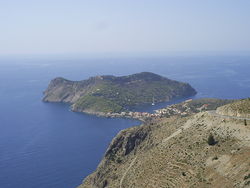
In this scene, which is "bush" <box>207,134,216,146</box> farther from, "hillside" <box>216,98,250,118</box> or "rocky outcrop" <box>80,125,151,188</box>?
"rocky outcrop" <box>80,125,151,188</box>

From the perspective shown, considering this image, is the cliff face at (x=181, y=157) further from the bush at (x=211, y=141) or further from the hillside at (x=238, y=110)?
the hillside at (x=238, y=110)

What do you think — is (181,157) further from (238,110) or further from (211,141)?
(238,110)

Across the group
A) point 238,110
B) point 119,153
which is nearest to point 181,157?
point 238,110

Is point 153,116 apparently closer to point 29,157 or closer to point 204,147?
point 29,157

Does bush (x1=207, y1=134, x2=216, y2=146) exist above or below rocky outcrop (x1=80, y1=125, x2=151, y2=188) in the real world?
above

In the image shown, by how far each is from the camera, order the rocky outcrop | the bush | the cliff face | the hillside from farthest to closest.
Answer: the rocky outcrop, the hillside, the bush, the cliff face

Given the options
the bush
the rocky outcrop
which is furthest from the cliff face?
the bush

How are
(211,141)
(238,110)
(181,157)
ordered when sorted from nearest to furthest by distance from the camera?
(211,141), (181,157), (238,110)

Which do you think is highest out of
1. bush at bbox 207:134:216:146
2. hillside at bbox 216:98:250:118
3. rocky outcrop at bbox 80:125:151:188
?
hillside at bbox 216:98:250:118

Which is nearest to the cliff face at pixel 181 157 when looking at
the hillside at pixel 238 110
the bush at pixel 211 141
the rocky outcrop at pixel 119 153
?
the rocky outcrop at pixel 119 153
